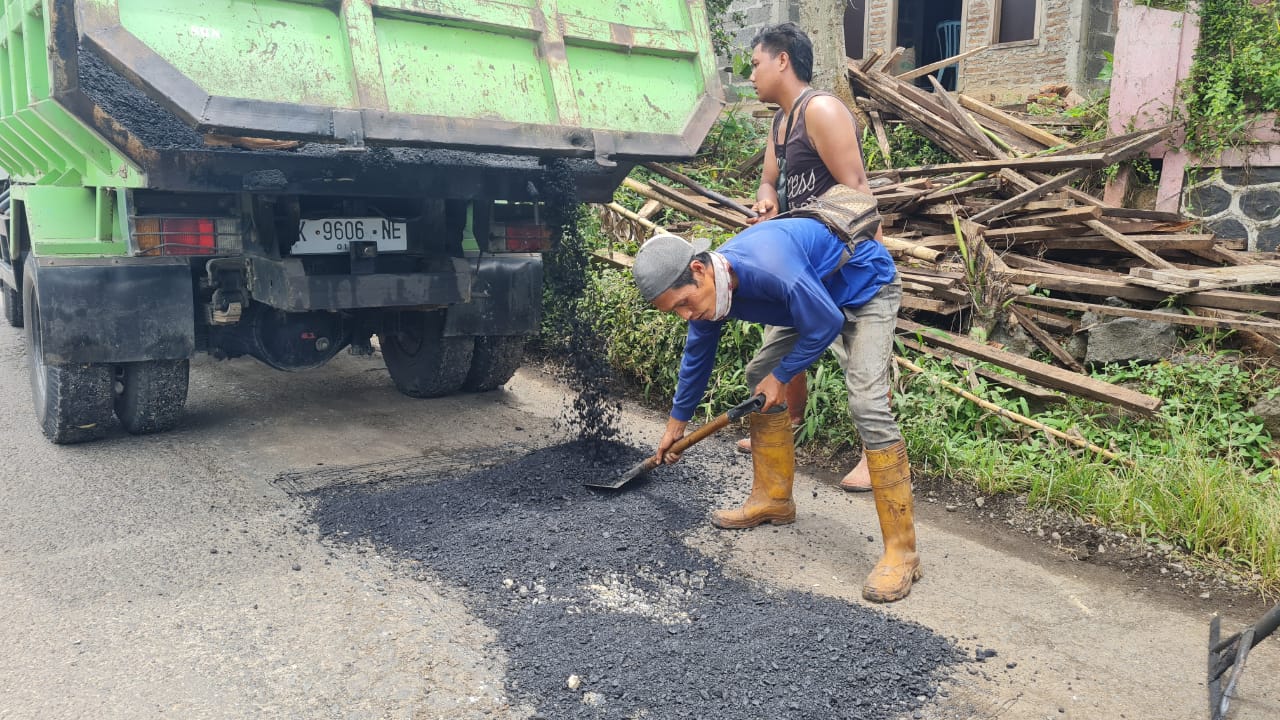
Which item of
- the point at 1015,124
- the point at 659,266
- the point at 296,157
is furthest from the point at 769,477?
the point at 1015,124

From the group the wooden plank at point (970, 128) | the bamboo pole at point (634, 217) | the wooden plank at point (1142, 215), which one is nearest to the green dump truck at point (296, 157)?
the bamboo pole at point (634, 217)

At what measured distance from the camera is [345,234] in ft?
15.8

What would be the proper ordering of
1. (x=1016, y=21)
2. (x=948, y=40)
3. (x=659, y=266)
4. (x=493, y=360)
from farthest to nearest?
(x=948, y=40) → (x=1016, y=21) → (x=493, y=360) → (x=659, y=266)

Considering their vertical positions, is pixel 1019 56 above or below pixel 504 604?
above

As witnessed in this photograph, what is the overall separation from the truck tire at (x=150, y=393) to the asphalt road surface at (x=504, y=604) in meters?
0.18

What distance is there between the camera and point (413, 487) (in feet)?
14.3

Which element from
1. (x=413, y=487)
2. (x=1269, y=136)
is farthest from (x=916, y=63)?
(x=413, y=487)

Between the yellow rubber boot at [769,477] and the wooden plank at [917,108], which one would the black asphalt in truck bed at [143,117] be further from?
the wooden plank at [917,108]

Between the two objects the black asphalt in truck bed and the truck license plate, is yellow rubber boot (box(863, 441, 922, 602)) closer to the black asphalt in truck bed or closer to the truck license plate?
the black asphalt in truck bed

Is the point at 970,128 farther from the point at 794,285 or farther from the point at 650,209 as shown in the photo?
the point at 794,285

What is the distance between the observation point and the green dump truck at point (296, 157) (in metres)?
3.68

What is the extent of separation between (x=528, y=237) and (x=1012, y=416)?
2671 mm

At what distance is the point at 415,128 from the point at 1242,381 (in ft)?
12.9

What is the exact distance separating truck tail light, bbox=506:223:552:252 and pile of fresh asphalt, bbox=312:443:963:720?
1310 millimetres
